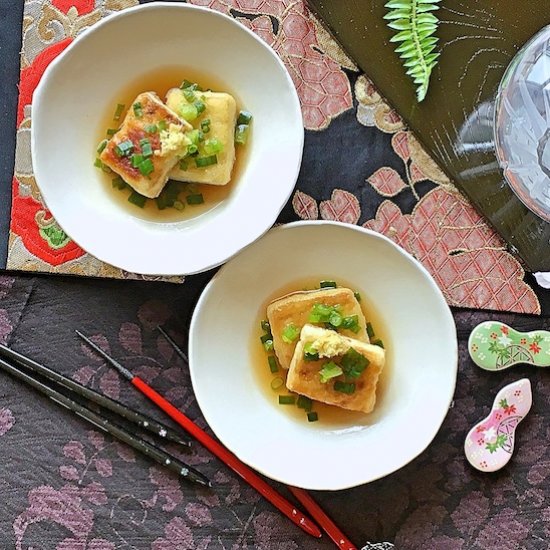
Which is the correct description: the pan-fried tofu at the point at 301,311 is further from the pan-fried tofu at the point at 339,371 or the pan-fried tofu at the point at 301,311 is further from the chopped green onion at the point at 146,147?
the chopped green onion at the point at 146,147

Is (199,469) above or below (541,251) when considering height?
below

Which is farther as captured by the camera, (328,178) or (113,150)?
(328,178)

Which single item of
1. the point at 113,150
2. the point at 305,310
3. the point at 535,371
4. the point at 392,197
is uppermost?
the point at 113,150

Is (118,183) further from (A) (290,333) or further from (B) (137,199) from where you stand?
(A) (290,333)

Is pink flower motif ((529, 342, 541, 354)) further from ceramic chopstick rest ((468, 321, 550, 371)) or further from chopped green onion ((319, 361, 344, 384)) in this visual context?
chopped green onion ((319, 361, 344, 384))

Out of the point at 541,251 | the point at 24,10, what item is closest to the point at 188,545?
the point at 541,251

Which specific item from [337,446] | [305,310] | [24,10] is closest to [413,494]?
[337,446]

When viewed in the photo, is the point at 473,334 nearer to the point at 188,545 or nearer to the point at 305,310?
the point at 305,310

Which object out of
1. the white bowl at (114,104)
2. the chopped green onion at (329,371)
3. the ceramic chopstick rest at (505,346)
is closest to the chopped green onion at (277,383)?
the chopped green onion at (329,371)

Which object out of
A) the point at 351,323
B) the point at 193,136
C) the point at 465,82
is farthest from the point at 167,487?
the point at 465,82
